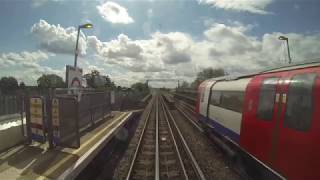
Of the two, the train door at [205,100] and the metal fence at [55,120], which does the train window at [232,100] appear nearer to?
the train door at [205,100]

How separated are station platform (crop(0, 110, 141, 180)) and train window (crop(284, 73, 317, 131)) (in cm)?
482

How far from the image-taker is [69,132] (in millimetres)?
9039

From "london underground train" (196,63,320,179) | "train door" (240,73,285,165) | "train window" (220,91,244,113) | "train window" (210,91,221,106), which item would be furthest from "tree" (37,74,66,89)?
"train door" (240,73,285,165)

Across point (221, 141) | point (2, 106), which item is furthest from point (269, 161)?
point (2, 106)

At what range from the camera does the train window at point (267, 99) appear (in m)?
7.18

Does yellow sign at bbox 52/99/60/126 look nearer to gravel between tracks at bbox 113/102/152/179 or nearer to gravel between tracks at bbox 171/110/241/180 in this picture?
gravel between tracks at bbox 113/102/152/179

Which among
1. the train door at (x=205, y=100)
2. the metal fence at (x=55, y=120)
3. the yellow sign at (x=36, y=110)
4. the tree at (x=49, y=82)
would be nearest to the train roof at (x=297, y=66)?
the metal fence at (x=55, y=120)

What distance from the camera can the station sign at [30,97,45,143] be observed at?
8781mm

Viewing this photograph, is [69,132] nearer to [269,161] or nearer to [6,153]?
[6,153]

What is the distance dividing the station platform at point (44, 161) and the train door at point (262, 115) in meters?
4.41

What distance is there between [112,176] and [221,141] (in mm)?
5522

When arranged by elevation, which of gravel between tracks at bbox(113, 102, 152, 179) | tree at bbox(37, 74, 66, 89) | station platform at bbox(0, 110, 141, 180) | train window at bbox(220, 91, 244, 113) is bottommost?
gravel between tracks at bbox(113, 102, 152, 179)

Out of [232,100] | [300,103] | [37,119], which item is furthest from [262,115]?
[37,119]

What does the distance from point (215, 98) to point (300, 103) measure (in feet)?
26.9
